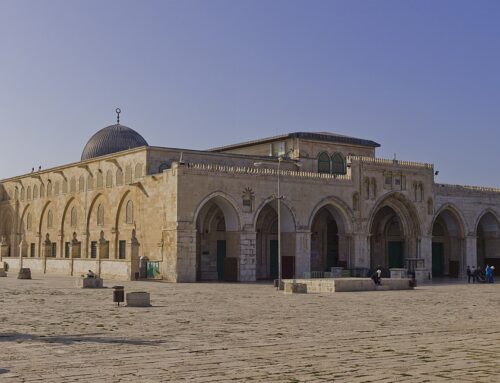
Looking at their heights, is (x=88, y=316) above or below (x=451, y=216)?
below

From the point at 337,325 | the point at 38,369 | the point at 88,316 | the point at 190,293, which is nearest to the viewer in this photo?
the point at 38,369

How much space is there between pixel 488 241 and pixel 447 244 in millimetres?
4189

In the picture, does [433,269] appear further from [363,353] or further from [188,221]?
[363,353]

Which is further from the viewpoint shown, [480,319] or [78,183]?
[78,183]

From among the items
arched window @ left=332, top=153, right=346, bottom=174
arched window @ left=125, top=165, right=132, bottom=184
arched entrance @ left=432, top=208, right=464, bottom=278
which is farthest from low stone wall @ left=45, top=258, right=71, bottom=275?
arched entrance @ left=432, top=208, right=464, bottom=278

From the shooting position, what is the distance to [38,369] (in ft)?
33.1

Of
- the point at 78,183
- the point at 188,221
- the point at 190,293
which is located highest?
the point at 78,183

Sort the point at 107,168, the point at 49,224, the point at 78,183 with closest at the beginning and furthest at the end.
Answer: the point at 107,168 < the point at 78,183 < the point at 49,224

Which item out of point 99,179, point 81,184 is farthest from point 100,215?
point 81,184

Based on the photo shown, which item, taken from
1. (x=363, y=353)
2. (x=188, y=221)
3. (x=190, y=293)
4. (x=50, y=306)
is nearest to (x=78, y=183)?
(x=188, y=221)

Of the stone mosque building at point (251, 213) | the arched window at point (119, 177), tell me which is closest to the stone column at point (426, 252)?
the stone mosque building at point (251, 213)

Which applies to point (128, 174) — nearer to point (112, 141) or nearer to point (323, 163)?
point (112, 141)

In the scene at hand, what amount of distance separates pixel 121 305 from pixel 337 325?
25.8ft

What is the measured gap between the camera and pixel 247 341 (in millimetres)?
13312
